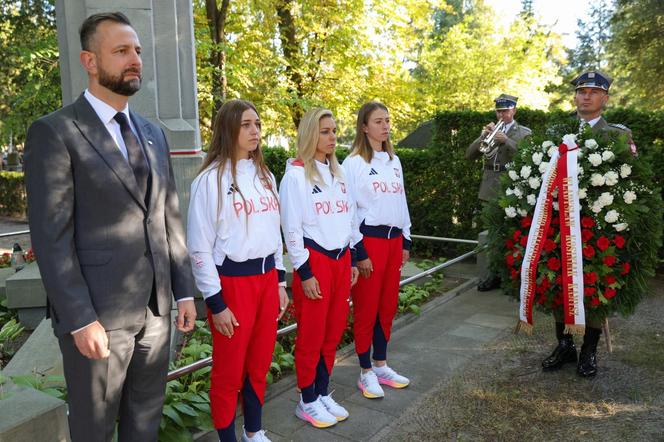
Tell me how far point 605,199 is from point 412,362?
7.17 ft

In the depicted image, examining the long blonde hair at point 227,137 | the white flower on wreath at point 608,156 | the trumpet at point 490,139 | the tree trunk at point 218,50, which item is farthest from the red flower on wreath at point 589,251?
the tree trunk at point 218,50

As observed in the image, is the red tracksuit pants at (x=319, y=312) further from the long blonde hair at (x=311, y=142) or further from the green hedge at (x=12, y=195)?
the green hedge at (x=12, y=195)

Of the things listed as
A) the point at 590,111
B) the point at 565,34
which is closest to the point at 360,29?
the point at 590,111

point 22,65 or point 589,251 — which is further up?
point 22,65

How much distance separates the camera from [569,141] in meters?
4.59

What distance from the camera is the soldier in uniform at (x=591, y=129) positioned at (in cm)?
469

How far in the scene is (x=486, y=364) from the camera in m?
5.02

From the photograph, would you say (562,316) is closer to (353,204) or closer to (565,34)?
(353,204)

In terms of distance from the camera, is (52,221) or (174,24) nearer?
(52,221)

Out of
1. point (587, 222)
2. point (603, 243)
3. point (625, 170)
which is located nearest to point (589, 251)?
point (603, 243)

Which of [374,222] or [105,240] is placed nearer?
[105,240]

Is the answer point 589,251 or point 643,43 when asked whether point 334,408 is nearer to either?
point 589,251

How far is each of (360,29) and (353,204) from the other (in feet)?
42.9

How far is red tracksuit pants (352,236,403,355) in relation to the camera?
4.29 meters
